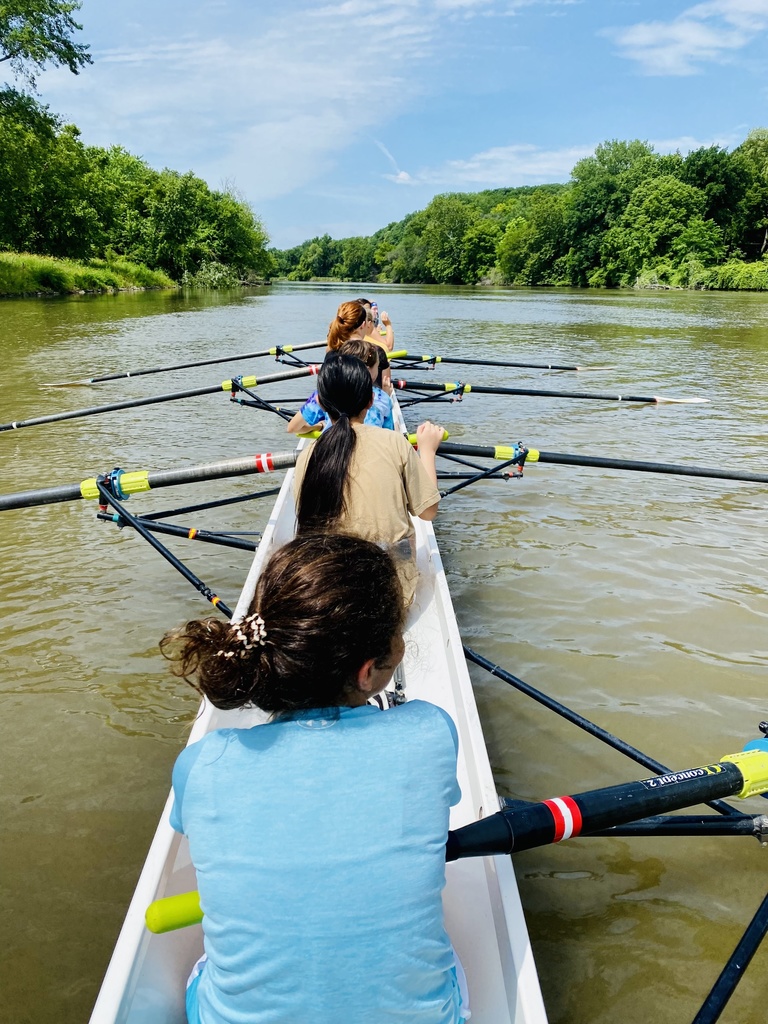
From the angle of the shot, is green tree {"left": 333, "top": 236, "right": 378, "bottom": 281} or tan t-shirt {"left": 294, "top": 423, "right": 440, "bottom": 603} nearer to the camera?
tan t-shirt {"left": 294, "top": 423, "right": 440, "bottom": 603}

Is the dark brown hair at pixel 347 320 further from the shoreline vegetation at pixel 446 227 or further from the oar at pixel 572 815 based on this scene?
the shoreline vegetation at pixel 446 227

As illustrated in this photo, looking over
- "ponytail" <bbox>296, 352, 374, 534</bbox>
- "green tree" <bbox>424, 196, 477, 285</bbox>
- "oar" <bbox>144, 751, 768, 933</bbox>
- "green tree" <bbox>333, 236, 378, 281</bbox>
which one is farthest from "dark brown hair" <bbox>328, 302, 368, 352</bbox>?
"green tree" <bbox>333, 236, 378, 281</bbox>

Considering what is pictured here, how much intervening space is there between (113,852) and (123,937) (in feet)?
3.82

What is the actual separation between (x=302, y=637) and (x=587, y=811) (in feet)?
2.97

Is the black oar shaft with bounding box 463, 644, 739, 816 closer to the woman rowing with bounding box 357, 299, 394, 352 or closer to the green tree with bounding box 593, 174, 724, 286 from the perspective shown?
the woman rowing with bounding box 357, 299, 394, 352

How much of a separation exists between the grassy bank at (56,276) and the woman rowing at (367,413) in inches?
1187

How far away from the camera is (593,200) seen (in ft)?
217

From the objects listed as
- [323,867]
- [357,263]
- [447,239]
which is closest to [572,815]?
[323,867]

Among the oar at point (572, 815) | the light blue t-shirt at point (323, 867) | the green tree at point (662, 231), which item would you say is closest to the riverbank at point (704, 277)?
the green tree at point (662, 231)

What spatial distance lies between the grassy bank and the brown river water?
24210 millimetres

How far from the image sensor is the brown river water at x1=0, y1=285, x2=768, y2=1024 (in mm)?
2268

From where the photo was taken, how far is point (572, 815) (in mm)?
1657

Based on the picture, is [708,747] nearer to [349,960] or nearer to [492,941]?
[492,941]

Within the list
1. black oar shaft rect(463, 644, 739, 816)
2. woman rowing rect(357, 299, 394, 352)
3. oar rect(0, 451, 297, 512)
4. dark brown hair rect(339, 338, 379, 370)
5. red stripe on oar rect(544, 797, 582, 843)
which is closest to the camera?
red stripe on oar rect(544, 797, 582, 843)
